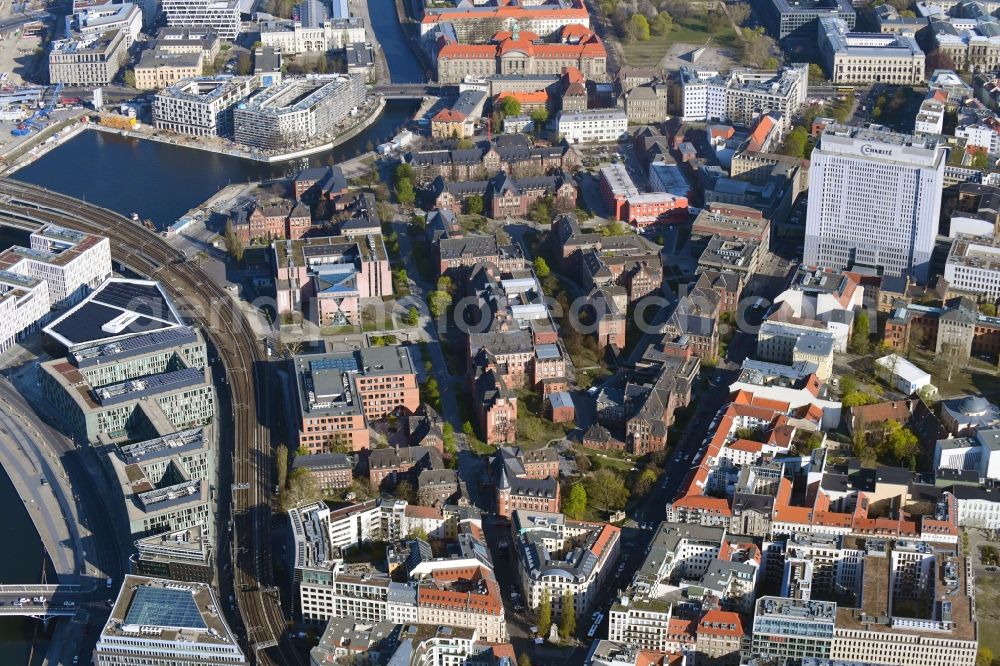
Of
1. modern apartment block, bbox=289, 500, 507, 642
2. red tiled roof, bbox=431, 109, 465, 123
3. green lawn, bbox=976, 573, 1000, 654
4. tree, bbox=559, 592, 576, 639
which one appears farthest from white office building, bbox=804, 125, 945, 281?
tree, bbox=559, 592, 576, 639

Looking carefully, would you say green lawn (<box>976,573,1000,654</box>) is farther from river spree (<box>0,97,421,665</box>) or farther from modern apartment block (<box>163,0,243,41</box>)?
modern apartment block (<box>163,0,243,41</box>)

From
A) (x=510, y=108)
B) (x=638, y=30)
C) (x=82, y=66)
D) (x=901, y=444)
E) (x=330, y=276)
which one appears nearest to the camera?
(x=901, y=444)

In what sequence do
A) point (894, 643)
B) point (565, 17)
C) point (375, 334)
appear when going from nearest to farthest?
point (894, 643) < point (375, 334) < point (565, 17)

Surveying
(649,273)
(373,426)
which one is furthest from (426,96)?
(373,426)

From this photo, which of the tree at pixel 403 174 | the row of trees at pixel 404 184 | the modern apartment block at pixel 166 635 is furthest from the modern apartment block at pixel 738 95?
the modern apartment block at pixel 166 635

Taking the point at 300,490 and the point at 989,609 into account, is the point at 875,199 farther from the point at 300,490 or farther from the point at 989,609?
the point at 300,490

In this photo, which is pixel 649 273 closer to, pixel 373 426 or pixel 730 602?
pixel 373 426

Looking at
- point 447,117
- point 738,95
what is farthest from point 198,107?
point 738,95
